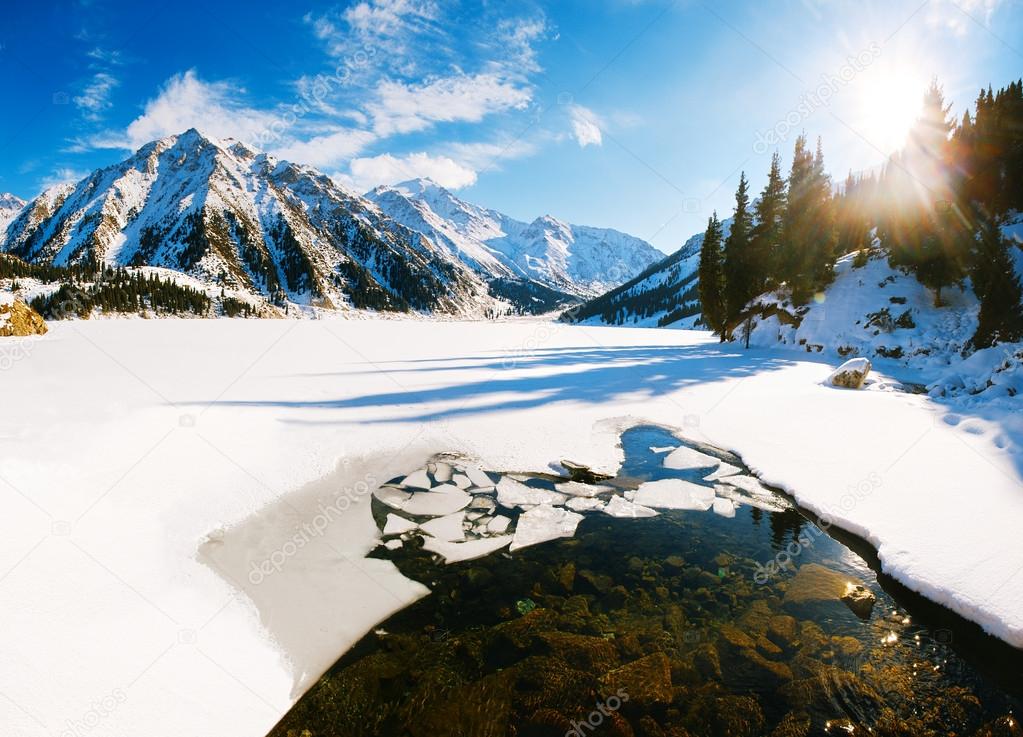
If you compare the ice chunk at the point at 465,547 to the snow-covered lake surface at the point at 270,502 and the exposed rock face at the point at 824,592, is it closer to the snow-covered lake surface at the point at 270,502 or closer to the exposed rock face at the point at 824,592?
the snow-covered lake surface at the point at 270,502

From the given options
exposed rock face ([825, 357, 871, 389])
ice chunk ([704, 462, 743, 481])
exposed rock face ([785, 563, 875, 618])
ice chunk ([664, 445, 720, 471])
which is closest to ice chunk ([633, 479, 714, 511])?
ice chunk ([704, 462, 743, 481])

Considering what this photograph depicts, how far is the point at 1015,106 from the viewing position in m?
33.7

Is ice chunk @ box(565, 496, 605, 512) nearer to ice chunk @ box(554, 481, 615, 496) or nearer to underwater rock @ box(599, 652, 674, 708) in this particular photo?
ice chunk @ box(554, 481, 615, 496)

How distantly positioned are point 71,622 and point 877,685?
8.96 metres

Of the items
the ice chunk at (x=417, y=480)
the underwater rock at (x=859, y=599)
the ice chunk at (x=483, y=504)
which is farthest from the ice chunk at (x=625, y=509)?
the ice chunk at (x=417, y=480)

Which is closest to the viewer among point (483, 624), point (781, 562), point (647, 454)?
point (483, 624)

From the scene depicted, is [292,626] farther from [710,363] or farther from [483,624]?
[710,363]

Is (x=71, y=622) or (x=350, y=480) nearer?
(x=71, y=622)

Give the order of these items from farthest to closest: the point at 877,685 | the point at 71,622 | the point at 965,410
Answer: the point at 965,410
the point at 877,685
the point at 71,622

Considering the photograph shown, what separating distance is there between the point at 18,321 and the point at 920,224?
65793mm

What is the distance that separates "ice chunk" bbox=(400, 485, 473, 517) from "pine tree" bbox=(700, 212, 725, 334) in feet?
140

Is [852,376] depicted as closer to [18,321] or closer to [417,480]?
[417,480]

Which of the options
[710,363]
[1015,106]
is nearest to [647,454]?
[710,363]

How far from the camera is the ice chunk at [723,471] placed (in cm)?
1059
